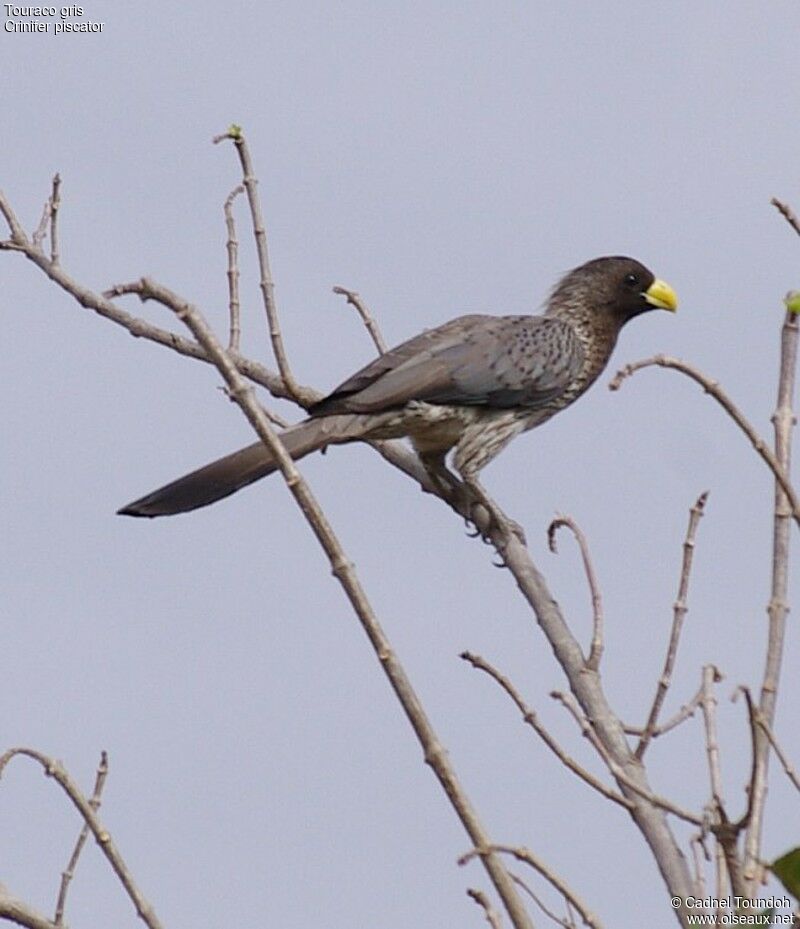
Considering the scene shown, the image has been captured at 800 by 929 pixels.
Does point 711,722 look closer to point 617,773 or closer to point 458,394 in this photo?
point 617,773

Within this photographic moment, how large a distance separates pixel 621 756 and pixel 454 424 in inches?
140

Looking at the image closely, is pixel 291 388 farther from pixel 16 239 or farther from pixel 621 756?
pixel 621 756

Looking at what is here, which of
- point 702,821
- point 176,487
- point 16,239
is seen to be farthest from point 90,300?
point 702,821

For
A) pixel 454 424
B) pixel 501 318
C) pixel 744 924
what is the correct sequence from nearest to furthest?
pixel 744 924
pixel 454 424
pixel 501 318

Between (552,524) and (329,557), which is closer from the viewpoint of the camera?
(329,557)

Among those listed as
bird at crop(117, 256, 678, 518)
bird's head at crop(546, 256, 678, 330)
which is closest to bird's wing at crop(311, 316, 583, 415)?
bird at crop(117, 256, 678, 518)

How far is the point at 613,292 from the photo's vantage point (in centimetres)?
877

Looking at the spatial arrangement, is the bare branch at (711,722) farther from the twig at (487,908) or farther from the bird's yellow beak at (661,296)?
the bird's yellow beak at (661,296)

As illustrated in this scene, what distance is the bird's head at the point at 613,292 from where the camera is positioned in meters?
8.73

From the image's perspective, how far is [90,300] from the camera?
5781mm

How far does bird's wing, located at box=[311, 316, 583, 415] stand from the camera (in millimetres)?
7008

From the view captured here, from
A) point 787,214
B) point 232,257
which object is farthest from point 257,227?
point 787,214

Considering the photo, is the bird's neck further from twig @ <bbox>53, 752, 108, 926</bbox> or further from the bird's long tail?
twig @ <bbox>53, 752, 108, 926</bbox>

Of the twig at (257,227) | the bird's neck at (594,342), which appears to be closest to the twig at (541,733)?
the twig at (257,227)
